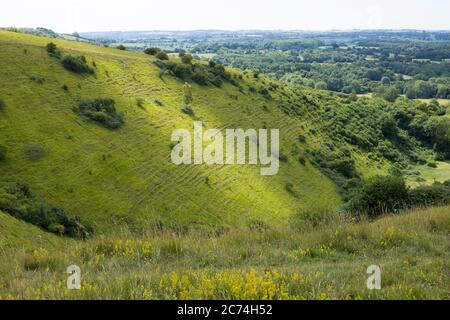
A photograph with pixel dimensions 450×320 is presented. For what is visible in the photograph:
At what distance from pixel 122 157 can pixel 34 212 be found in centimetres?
1900

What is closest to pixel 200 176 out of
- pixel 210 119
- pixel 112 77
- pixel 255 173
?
pixel 255 173

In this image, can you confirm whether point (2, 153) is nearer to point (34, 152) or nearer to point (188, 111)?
point (34, 152)

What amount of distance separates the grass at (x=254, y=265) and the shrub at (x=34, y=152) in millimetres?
31748

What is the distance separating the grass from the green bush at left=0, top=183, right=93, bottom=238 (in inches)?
618

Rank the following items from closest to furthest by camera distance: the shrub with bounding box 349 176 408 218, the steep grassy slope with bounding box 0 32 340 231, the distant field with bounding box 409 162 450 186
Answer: the shrub with bounding box 349 176 408 218 → the steep grassy slope with bounding box 0 32 340 231 → the distant field with bounding box 409 162 450 186

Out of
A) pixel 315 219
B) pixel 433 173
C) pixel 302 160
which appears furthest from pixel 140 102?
pixel 433 173

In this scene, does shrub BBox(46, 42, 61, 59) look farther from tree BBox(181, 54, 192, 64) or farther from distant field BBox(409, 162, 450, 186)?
distant field BBox(409, 162, 450, 186)

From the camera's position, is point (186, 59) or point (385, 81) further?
point (385, 81)

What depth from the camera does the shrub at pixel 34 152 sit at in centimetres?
3654

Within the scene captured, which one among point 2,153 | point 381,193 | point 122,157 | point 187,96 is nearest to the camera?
point 381,193

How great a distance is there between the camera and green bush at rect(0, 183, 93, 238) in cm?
2391

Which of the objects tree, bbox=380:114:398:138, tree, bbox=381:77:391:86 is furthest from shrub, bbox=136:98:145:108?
tree, bbox=381:77:391:86

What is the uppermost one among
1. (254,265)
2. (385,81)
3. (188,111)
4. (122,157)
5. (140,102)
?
(254,265)

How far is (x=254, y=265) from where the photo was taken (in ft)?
21.2
